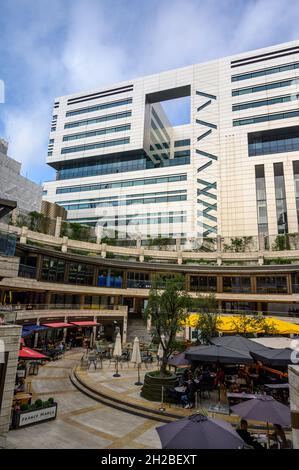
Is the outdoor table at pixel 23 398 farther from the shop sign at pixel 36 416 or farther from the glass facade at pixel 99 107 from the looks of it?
the glass facade at pixel 99 107

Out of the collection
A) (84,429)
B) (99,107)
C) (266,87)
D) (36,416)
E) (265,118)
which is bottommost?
(84,429)

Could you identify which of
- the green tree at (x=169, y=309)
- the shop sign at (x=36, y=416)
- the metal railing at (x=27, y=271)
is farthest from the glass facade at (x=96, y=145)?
the shop sign at (x=36, y=416)

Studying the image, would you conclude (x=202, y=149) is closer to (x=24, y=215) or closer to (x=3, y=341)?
(x=24, y=215)

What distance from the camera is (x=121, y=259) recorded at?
4459 cm

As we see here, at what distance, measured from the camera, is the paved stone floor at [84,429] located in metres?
9.92

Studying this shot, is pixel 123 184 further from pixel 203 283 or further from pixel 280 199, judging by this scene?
pixel 280 199

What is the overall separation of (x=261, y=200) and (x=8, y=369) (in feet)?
176

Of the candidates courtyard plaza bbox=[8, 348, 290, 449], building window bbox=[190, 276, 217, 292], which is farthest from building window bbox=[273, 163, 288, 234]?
courtyard plaza bbox=[8, 348, 290, 449]

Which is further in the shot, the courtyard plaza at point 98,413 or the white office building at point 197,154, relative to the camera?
the white office building at point 197,154

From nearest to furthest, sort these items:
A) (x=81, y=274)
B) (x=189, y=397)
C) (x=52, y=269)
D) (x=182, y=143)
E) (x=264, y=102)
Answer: (x=189, y=397), (x=52, y=269), (x=81, y=274), (x=264, y=102), (x=182, y=143)

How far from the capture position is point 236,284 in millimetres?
42594

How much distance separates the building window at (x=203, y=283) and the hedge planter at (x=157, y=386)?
94.6 ft

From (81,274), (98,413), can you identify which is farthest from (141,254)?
(98,413)

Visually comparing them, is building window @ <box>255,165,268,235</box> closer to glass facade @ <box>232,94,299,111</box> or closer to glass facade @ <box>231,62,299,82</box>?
glass facade @ <box>232,94,299,111</box>
